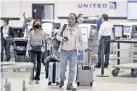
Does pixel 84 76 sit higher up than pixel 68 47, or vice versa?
pixel 68 47

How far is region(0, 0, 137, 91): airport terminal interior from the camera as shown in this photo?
8180 millimetres

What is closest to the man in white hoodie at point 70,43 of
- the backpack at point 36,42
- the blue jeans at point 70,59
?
the blue jeans at point 70,59

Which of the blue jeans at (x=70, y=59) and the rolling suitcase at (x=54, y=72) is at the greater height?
the blue jeans at (x=70, y=59)

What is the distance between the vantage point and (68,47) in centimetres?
817

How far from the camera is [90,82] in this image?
9094 millimetres

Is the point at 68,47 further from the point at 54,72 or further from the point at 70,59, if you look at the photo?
the point at 54,72

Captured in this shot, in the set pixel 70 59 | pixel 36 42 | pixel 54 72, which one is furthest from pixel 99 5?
pixel 70 59

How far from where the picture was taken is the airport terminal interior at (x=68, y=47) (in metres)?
8.18

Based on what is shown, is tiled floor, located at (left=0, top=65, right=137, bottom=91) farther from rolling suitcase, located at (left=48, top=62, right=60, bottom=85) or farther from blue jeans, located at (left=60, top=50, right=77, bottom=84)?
blue jeans, located at (left=60, top=50, right=77, bottom=84)

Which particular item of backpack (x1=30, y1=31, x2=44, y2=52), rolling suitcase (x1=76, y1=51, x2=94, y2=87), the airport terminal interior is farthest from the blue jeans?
backpack (x1=30, y1=31, x2=44, y2=52)

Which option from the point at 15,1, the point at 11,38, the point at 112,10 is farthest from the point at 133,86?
the point at 15,1

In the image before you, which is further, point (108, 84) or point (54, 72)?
point (108, 84)

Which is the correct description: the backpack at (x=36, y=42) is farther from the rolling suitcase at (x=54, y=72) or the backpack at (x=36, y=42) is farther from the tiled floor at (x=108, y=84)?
the tiled floor at (x=108, y=84)

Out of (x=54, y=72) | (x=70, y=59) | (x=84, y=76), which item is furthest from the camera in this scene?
→ (x=84, y=76)
